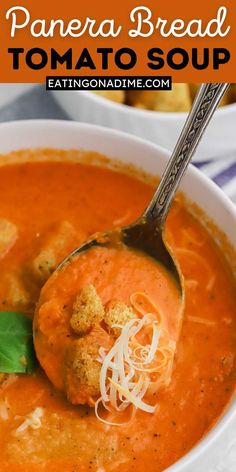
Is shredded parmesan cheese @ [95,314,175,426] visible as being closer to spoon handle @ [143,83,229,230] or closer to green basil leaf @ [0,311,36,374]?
green basil leaf @ [0,311,36,374]

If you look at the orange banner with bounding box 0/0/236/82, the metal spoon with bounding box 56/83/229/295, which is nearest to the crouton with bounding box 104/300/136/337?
the metal spoon with bounding box 56/83/229/295

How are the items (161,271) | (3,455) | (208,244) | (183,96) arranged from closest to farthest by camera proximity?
(3,455) → (161,271) → (208,244) → (183,96)

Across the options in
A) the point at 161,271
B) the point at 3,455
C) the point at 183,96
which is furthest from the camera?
the point at 183,96

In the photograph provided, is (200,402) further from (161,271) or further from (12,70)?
(12,70)

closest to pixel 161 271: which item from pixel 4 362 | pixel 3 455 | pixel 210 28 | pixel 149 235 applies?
pixel 149 235

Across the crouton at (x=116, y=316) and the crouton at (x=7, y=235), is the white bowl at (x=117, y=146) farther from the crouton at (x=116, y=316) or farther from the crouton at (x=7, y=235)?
the crouton at (x=116, y=316)

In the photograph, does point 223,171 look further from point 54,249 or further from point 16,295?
point 16,295
